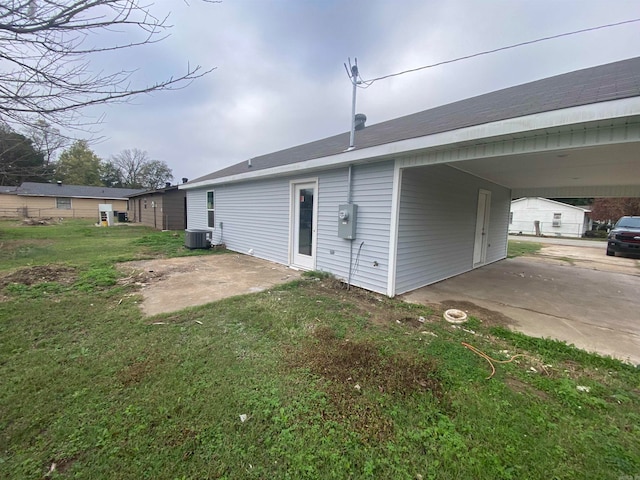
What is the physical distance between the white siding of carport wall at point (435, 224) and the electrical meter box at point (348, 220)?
2.94ft

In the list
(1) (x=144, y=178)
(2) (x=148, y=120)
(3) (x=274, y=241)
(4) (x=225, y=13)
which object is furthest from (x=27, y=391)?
(1) (x=144, y=178)

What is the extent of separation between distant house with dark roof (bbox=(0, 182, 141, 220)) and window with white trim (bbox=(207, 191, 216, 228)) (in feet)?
82.1

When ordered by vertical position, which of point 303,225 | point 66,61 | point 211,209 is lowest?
point 303,225

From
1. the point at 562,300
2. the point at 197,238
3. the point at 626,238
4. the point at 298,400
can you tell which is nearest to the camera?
the point at 298,400

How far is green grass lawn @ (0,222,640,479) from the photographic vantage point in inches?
60.3

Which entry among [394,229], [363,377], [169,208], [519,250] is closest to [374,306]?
[394,229]

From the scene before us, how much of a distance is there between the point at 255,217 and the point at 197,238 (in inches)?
105

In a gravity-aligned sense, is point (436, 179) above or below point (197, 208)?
above

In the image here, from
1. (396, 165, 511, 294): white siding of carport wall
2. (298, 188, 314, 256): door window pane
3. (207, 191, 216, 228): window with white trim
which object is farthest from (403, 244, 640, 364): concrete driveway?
(207, 191, 216, 228): window with white trim

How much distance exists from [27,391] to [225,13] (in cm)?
394

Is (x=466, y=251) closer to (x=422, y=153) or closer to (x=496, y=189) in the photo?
(x=496, y=189)

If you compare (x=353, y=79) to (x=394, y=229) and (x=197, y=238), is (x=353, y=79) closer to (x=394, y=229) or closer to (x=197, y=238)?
(x=394, y=229)

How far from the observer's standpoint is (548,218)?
24.2 meters

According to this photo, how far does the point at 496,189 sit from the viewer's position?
325 inches
